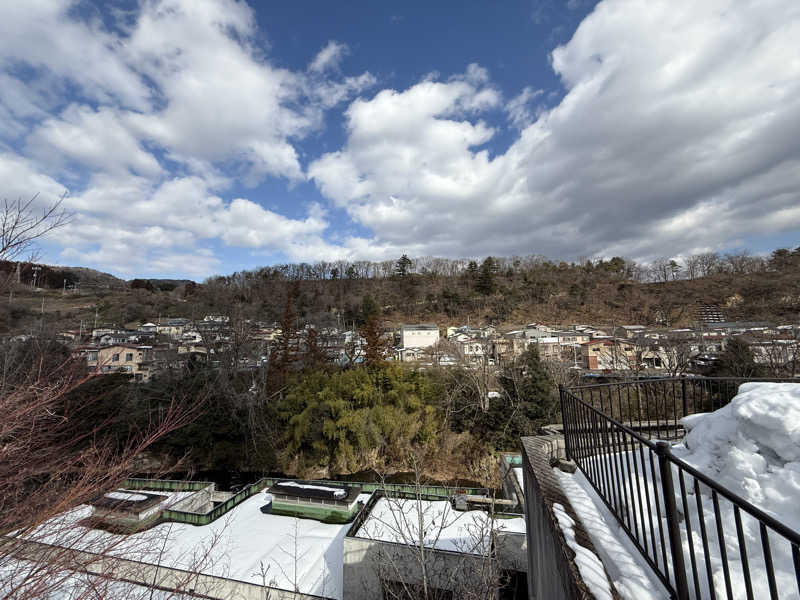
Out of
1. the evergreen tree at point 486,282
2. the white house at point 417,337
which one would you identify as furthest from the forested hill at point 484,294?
the white house at point 417,337

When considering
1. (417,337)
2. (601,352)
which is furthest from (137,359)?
(601,352)

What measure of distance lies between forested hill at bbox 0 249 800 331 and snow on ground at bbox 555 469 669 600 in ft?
84.7

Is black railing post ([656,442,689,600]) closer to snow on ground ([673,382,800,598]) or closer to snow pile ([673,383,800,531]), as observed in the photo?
snow on ground ([673,382,800,598])

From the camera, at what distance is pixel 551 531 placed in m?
2.24

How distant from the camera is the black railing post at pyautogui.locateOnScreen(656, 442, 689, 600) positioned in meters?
1.41

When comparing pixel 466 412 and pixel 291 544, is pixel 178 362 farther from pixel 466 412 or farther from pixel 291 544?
pixel 466 412

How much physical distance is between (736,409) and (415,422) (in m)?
15.4

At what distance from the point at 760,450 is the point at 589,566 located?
4.11 ft

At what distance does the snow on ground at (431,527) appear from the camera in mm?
8070

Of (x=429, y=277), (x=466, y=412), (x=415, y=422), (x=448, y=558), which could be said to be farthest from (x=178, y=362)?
(x=429, y=277)

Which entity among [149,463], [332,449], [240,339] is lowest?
[149,463]

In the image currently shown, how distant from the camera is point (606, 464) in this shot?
2.49 metres

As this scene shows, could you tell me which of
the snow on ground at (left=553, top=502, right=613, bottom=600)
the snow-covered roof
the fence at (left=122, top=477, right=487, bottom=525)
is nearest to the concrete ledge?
the snow on ground at (left=553, top=502, right=613, bottom=600)

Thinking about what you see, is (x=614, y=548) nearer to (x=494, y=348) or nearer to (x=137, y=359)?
(x=494, y=348)
